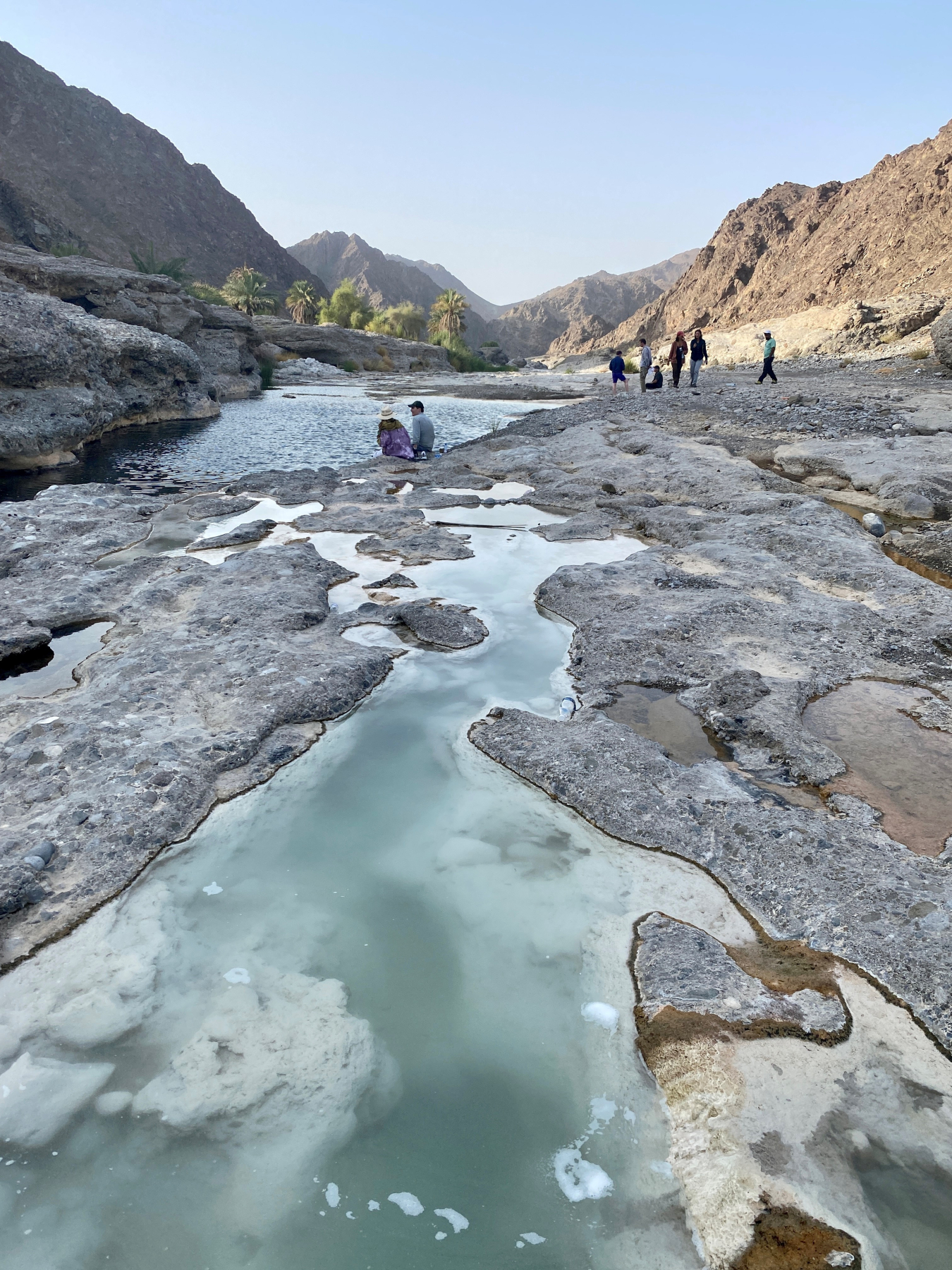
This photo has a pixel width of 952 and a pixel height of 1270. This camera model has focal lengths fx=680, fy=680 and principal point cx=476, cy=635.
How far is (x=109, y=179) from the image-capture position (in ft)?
285

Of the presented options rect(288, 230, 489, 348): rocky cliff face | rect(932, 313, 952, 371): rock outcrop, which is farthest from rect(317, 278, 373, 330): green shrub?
rect(288, 230, 489, 348): rocky cliff face

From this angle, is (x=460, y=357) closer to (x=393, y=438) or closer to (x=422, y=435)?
(x=422, y=435)

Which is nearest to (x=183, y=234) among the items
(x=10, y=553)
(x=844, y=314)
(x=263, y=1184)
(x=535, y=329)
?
(x=535, y=329)

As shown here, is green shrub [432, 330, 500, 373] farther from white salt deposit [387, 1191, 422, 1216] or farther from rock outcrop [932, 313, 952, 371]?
white salt deposit [387, 1191, 422, 1216]

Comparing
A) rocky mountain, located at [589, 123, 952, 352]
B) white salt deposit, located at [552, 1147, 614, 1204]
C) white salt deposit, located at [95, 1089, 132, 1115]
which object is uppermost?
rocky mountain, located at [589, 123, 952, 352]

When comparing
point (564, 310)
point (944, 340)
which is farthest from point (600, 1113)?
point (564, 310)

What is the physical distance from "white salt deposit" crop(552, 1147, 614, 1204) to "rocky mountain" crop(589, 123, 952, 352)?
3349cm

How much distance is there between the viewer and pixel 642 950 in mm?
2455

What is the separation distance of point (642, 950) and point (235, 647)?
312 cm

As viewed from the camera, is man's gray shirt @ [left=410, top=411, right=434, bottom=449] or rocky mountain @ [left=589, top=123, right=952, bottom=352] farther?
rocky mountain @ [left=589, top=123, right=952, bottom=352]

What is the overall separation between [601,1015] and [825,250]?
7091cm

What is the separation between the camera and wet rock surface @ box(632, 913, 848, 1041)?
7.04 ft

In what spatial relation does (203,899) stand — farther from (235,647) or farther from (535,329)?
(535,329)

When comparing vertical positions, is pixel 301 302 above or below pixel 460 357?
above
